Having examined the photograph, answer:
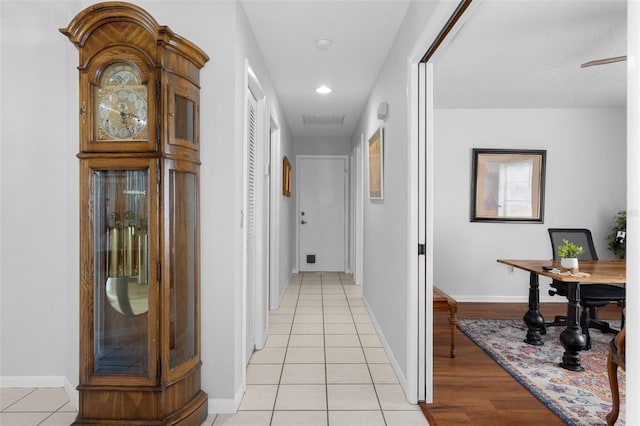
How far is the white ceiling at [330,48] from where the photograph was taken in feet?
8.92

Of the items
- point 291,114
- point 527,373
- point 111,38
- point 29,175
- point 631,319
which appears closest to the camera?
point 631,319

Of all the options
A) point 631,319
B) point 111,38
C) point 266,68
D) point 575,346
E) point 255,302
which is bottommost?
point 575,346

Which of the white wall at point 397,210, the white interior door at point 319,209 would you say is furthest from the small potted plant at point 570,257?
the white interior door at point 319,209

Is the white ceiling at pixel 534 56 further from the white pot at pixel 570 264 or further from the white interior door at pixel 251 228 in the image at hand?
the white pot at pixel 570 264

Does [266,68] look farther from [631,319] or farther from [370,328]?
[631,319]

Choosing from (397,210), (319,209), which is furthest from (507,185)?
(319,209)

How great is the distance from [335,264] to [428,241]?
5146 mm

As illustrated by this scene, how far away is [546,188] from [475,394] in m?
3.44

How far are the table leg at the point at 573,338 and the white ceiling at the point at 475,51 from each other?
1.87 metres

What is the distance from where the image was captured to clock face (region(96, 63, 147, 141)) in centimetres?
210

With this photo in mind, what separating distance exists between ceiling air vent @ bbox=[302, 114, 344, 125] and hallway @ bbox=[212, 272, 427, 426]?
104 inches

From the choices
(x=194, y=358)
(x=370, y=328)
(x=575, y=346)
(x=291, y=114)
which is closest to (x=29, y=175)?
(x=194, y=358)

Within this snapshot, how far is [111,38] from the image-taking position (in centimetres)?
208

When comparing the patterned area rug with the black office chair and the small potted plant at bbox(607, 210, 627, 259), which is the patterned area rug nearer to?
the black office chair
